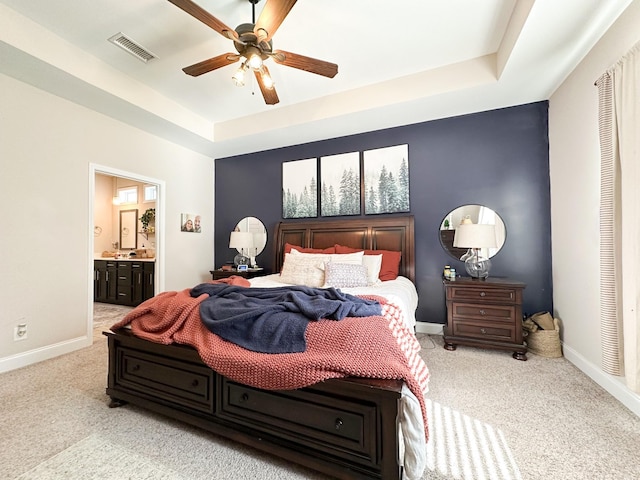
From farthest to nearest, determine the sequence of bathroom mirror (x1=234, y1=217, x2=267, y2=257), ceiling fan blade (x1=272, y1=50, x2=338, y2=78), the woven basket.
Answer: bathroom mirror (x1=234, y1=217, x2=267, y2=257) < the woven basket < ceiling fan blade (x1=272, y1=50, x2=338, y2=78)

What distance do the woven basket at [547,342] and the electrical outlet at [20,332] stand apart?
5.01 meters

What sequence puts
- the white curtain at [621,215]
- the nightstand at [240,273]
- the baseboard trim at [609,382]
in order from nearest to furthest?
the white curtain at [621,215], the baseboard trim at [609,382], the nightstand at [240,273]

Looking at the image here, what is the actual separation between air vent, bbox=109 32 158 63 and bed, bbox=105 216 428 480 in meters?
2.39

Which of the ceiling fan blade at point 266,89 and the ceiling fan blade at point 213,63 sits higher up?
the ceiling fan blade at point 213,63

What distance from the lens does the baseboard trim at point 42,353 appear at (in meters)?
2.54

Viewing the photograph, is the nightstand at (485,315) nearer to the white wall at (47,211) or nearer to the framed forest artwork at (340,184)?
the framed forest artwork at (340,184)

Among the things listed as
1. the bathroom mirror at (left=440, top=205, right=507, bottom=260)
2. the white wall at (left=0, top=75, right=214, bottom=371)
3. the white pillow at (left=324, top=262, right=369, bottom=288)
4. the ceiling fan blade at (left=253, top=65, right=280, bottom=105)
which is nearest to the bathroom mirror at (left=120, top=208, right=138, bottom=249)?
the white wall at (left=0, top=75, right=214, bottom=371)

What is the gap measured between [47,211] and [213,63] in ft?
7.55

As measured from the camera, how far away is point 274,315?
5.24ft

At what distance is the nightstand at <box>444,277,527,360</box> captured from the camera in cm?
276

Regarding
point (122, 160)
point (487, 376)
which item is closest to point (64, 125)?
point (122, 160)

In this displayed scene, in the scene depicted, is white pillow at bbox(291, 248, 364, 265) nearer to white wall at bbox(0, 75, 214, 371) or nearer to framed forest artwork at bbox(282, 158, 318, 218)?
framed forest artwork at bbox(282, 158, 318, 218)

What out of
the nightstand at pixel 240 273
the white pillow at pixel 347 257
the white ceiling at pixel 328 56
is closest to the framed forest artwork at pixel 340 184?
the white ceiling at pixel 328 56

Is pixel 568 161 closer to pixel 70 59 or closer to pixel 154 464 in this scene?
pixel 154 464
